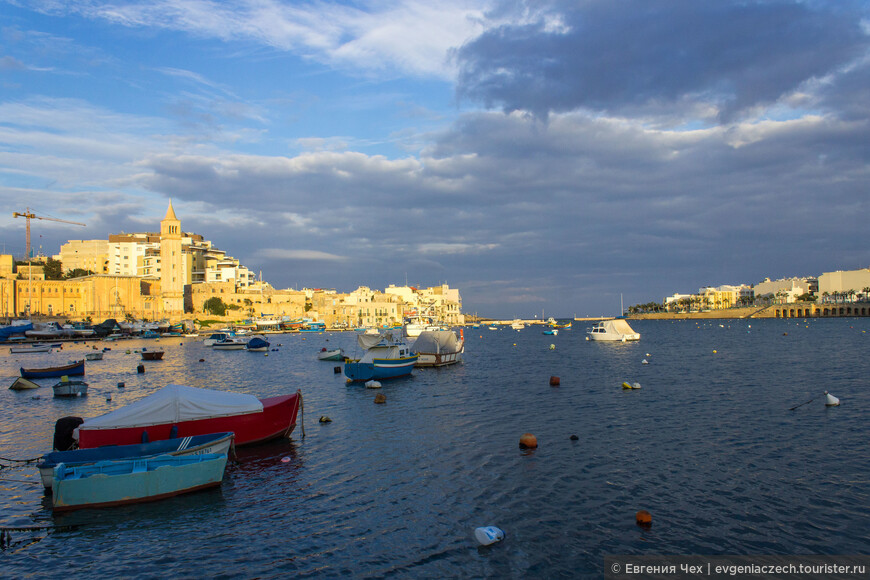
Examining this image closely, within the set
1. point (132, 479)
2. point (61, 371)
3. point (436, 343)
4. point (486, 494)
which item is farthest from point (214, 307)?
point (486, 494)

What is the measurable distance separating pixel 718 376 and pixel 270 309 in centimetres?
14266

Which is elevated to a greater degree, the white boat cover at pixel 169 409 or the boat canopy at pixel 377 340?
the boat canopy at pixel 377 340

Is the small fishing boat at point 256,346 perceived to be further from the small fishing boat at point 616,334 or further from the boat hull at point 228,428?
the boat hull at point 228,428

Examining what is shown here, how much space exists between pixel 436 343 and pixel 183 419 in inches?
1388

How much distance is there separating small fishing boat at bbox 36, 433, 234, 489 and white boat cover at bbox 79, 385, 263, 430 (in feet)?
4.91

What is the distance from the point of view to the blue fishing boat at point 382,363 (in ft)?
135

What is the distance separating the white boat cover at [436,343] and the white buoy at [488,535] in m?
39.6

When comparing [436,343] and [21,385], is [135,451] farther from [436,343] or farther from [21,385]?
[436,343]

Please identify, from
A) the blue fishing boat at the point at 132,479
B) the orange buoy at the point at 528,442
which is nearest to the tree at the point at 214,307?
the blue fishing boat at the point at 132,479

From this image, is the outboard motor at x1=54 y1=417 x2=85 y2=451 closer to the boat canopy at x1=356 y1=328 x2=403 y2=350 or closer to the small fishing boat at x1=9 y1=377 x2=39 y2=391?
the small fishing boat at x1=9 y1=377 x2=39 y2=391

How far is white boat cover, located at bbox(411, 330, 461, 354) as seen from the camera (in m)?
52.4

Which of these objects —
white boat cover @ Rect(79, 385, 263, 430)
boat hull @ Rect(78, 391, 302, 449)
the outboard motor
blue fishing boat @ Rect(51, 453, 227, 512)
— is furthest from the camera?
the outboard motor

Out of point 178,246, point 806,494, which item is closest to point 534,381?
point 806,494

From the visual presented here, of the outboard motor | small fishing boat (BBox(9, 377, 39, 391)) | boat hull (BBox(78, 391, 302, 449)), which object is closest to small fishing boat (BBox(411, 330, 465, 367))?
boat hull (BBox(78, 391, 302, 449))
